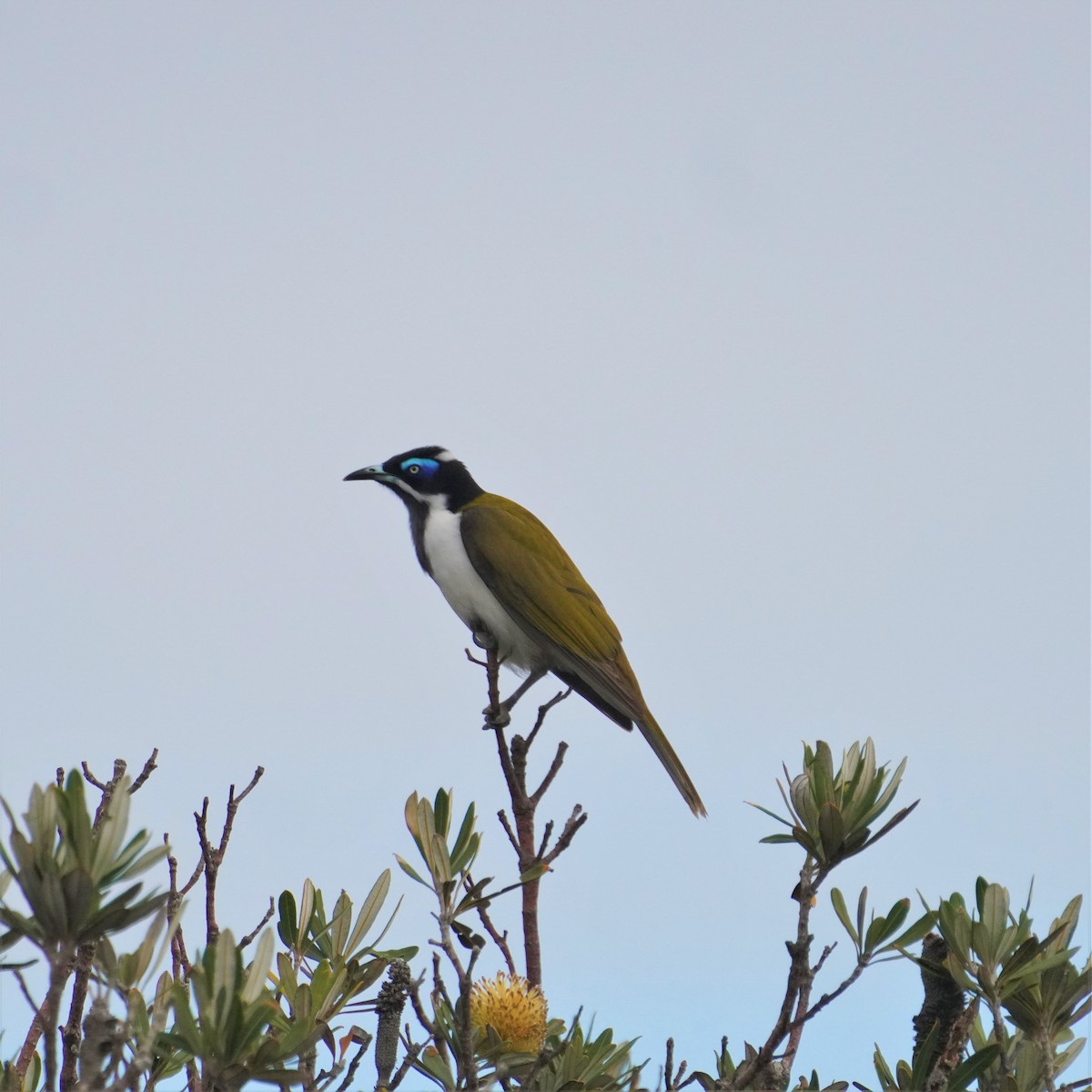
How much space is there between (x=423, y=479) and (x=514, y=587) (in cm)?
121

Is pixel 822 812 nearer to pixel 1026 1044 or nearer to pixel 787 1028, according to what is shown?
pixel 787 1028

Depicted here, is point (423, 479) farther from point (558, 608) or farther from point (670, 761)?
point (670, 761)

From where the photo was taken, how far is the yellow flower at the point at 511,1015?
136 inches

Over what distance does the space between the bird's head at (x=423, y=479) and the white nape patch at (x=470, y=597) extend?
0.34m

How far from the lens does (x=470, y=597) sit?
8.13 meters

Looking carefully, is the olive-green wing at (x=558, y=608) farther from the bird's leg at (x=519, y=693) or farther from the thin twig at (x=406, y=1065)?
the thin twig at (x=406, y=1065)

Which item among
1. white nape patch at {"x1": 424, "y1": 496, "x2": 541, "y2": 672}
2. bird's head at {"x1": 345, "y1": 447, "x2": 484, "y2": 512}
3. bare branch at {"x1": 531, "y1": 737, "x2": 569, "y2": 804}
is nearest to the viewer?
bare branch at {"x1": 531, "y1": 737, "x2": 569, "y2": 804}

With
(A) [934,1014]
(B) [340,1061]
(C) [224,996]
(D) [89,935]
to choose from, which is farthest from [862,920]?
(D) [89,935]

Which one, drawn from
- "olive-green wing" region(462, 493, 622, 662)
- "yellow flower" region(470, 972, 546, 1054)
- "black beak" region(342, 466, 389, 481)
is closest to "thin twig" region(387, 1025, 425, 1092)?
"yellow flower" region(470, 972, 546, 1054)

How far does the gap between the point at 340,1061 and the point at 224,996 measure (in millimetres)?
963

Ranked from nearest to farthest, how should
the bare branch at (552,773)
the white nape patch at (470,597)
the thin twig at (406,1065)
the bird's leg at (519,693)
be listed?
the thin twig at (406,1065)
the bare branch at (552,773)
the bird's leg at (519,693)
the white nape patch at (470,597)

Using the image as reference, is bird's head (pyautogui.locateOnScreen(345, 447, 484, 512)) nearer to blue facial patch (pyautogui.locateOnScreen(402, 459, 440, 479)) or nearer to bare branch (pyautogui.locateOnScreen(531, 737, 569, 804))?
blue facial patch (pyautogui.locateOnScreen(402, 459, 440, 479))

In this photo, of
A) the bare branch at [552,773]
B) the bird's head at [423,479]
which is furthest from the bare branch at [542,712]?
the bird's head at [423,479]

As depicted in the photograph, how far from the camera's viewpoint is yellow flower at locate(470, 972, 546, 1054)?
3.45m
